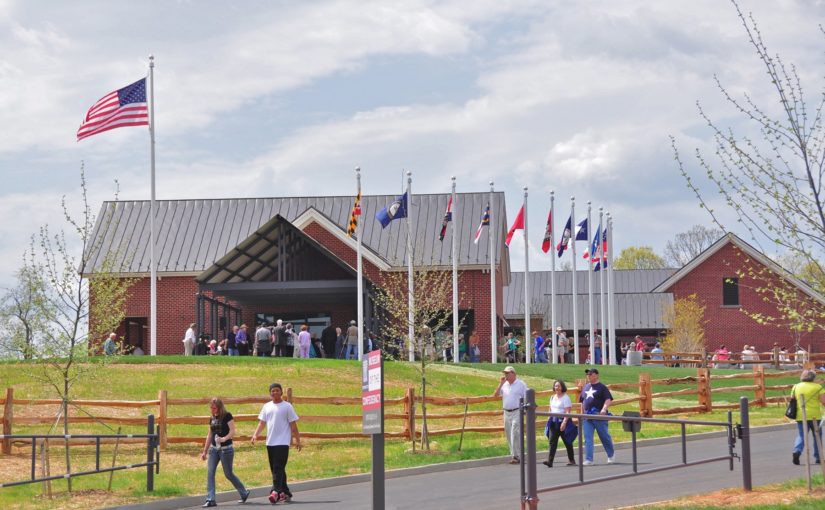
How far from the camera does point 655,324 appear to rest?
60000 millimetres

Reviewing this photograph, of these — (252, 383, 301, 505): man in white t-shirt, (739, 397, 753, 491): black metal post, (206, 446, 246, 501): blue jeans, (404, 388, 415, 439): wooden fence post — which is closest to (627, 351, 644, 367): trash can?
(404, 388, 415, 439): wooden fence post

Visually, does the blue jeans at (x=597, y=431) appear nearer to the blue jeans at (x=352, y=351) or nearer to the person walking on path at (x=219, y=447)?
the person walking on path at (x=219, y=447)

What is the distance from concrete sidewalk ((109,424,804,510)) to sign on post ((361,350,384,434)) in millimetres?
3999

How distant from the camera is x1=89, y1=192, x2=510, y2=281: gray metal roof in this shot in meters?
48.8

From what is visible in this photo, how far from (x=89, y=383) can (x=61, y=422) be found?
443 centimetres

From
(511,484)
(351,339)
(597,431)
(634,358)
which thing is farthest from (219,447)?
(634,358)

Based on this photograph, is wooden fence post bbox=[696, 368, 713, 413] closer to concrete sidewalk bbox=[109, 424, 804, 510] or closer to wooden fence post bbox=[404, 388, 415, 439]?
concrete sidewalk bbox=[109, 424, 804, 510]

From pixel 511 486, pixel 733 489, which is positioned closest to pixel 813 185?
pixel 733 489

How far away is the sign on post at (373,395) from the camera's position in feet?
35.6

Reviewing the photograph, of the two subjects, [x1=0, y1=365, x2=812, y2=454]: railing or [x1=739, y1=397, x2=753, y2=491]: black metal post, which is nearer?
[x1=739, y1=397, x2=753, y2=491]: black metal post

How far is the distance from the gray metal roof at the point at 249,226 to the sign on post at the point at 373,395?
36.3 metres

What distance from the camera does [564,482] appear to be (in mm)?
15711

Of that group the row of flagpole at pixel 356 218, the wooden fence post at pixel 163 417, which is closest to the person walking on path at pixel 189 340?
the row of flagpole at pixel 356 218

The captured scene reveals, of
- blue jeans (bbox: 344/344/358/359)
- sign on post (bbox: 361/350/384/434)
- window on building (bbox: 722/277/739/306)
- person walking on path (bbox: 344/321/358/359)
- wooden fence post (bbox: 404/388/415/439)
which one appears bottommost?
wooden fence post (bbox: 404/388/415/439)
